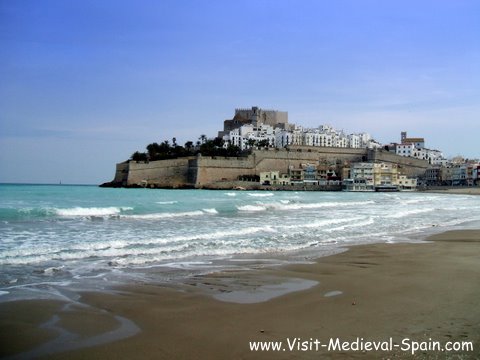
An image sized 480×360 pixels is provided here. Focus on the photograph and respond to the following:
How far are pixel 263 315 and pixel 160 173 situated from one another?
6726 cm

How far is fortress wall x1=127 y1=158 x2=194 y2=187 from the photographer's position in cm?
6912

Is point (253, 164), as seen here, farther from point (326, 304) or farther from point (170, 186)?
point (326, 304)

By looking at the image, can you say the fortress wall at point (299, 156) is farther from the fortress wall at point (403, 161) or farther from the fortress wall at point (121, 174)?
the fortress wall at point (121, 174)

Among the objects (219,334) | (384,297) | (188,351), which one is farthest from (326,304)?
(188,351)

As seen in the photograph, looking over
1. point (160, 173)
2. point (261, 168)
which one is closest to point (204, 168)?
point (160, 173)

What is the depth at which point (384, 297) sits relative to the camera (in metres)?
4.87

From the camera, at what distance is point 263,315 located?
4.15 metres

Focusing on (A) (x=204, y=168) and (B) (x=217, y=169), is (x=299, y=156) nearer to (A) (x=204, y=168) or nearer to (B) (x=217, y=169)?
(B) (x=217, y=169)

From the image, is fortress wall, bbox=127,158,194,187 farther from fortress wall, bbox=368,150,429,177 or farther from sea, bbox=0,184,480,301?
sea, bbox=0,184,480,301

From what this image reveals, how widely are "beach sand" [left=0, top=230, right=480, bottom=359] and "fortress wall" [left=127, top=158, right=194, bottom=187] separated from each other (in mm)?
64407

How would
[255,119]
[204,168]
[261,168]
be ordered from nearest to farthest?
[204,168]
[261,168]
[255,119]

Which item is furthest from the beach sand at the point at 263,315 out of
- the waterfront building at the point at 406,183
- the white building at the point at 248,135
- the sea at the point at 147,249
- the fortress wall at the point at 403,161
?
the white building at the point at 248,135

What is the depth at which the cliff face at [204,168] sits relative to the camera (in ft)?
226

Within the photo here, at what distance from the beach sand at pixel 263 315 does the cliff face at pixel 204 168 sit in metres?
62.0
